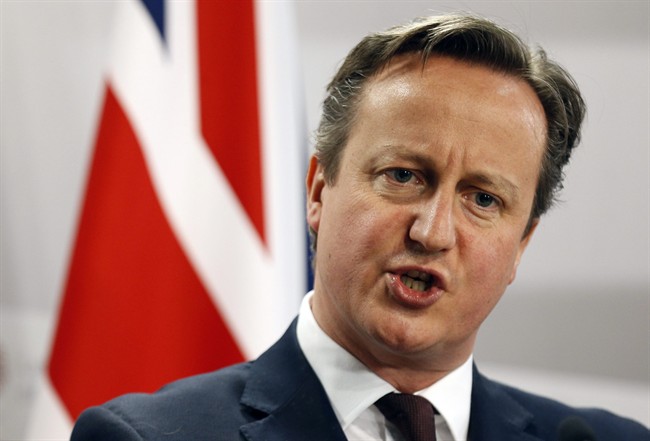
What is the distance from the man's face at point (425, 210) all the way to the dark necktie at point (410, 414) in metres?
0.06

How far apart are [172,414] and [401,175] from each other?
52 cm

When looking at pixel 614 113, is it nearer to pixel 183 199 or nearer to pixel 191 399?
pixel 183 199

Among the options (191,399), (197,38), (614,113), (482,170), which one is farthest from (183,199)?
(614,113)

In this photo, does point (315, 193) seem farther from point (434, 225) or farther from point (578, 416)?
point (578, 416)

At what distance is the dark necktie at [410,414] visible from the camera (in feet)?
4.95

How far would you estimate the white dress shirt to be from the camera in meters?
1.54

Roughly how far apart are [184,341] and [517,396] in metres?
0.81

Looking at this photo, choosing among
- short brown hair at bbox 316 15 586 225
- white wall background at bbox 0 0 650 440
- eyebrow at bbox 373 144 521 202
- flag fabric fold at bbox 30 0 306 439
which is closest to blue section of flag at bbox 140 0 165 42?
flag fabric fold at bbox 30 0 306 439

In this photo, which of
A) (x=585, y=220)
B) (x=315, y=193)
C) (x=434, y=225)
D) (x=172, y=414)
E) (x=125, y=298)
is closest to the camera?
(x=434, y=225)

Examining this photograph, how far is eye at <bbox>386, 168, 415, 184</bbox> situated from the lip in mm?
149

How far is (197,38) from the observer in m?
2.27

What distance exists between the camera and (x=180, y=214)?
2221 millimetres

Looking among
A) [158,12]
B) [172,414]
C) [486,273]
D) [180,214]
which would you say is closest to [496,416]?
[486,273]

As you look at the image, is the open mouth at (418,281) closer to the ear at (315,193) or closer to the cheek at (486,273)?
the cheek at (486,273)
